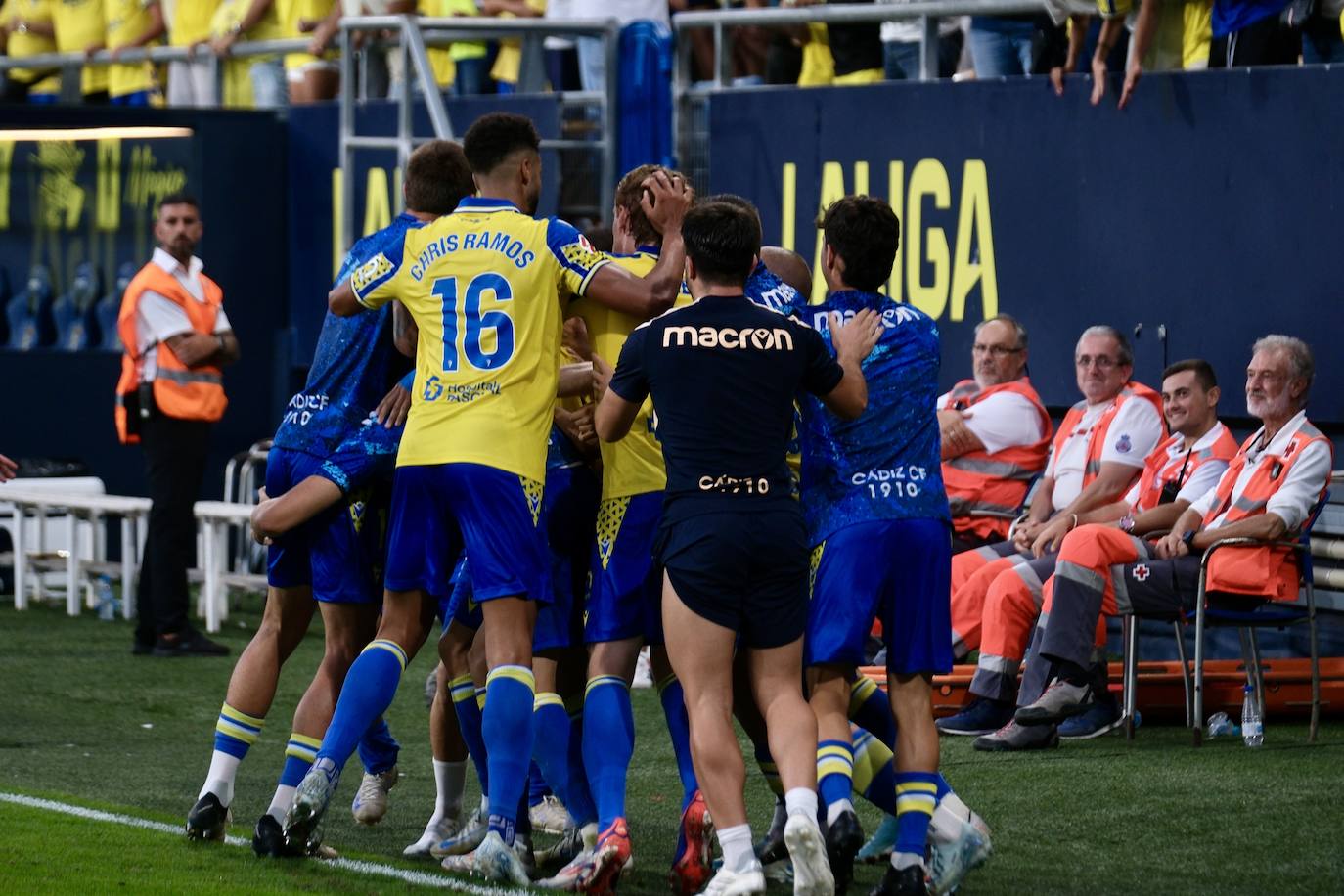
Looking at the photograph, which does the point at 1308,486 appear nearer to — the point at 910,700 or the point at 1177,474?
the point at 1177,474

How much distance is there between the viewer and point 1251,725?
8492mm

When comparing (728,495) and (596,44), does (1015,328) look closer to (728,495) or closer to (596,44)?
(596,44)

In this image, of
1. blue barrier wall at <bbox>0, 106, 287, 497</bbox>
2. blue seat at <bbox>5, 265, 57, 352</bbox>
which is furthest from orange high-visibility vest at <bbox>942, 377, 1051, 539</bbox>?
blue seat at <bbox>5, 265, 57, 352</bbox>

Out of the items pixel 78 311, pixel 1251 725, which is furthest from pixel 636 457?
pixel 78 311

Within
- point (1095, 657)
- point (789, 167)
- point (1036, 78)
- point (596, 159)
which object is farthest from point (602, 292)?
point (596, 159)

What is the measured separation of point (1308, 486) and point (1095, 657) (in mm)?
1077

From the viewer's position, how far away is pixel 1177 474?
924cm

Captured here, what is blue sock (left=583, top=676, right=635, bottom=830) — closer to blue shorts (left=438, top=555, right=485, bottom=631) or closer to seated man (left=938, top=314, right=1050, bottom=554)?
blue shorts (left=438, top=555, right=485, bottom=631)

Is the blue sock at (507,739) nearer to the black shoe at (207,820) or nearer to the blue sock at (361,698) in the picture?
the blue sock at (361,698)

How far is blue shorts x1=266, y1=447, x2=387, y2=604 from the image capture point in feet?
21.5

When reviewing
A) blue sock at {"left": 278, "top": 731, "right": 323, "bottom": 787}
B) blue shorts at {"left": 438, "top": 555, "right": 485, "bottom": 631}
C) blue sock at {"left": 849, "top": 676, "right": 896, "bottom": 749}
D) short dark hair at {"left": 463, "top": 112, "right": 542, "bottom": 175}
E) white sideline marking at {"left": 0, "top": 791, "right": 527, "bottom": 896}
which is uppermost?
short dark hair at {"left": 463, "top": 112, "right": 542, "bottom": 175}

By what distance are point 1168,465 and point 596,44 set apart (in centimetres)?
516

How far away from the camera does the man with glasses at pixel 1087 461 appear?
370 inches

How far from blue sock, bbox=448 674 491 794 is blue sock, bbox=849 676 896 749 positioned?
44.8 inches
